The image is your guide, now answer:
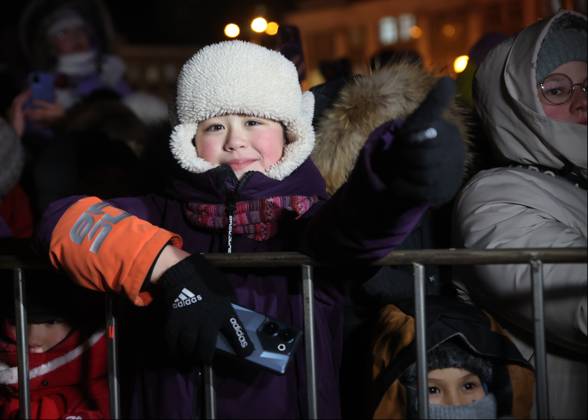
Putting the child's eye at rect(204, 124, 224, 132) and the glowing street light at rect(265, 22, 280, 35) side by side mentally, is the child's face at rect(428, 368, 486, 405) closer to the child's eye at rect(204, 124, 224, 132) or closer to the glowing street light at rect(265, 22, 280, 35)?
the child's eye at rect(204, 124, 224, 132)

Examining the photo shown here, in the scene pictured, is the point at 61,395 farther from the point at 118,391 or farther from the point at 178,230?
the point at 178,230

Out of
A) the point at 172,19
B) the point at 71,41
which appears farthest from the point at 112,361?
the point at 172,19

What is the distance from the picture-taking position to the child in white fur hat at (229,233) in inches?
82.1

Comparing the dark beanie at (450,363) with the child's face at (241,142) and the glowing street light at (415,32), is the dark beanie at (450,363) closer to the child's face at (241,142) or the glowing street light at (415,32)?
the child's face at (241,142)

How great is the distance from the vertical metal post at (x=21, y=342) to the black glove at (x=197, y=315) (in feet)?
1.82

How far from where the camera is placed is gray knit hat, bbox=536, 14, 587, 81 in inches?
108

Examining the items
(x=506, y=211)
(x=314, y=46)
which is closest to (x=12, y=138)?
(x=506, y=211)

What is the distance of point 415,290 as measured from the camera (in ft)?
7.04

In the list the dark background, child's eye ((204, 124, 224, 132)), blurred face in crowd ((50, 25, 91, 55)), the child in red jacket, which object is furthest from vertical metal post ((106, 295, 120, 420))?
the dark background

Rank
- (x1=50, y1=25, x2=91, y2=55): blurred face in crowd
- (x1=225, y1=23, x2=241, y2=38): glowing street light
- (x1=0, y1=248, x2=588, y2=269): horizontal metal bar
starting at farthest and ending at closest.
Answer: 1. (x1=50, y1=25, x2=91, y2=55): blurred face in crowd
2. (x1=225, y1=23, x2=241, y2=38): glowing street light
3. (x1=0, y1=248, x2=588, y2=269): horizontal metal bar

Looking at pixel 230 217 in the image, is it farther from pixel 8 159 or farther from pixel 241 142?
pixel 8 159

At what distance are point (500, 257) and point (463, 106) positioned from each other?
116 cm

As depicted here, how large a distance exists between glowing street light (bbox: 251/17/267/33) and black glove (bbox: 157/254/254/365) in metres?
2.06

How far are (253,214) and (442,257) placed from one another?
1.96 feet
